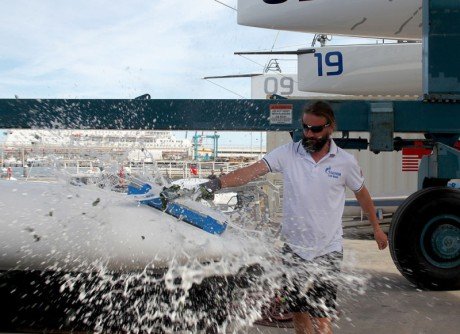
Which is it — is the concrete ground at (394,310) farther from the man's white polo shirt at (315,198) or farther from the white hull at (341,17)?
the white hull at (341,17)

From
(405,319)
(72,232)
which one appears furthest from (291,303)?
(405,319)

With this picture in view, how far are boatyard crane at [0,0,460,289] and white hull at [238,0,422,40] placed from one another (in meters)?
2.46

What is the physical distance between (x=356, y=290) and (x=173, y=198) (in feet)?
8.68

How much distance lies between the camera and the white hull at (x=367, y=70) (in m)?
9.04

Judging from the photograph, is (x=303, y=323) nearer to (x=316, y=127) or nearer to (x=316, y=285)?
(x=316, y=285)

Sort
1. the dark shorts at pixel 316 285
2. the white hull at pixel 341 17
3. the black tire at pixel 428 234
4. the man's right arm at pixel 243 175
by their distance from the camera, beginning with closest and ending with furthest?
the dark shorts at pixel 316 285
the man's right arm at pixel 243 175
the black tire at pixel 428 234
the white hull at pixel 341 17

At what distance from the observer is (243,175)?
2896 millimetres

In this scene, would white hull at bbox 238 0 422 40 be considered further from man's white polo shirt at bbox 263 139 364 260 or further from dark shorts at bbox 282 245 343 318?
dark shorts at bbox 282 245 343 318

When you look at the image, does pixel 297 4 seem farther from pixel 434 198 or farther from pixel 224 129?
pixel 434 198

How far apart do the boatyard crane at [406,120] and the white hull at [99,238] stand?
5.98 feet

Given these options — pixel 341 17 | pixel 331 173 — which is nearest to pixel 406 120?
pixel 331 173

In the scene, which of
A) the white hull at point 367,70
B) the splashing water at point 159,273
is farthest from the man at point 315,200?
the white hull at point 367,70

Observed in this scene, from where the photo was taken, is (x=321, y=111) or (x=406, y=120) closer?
(x=321, y=111)

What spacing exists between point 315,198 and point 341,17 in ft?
17.8
